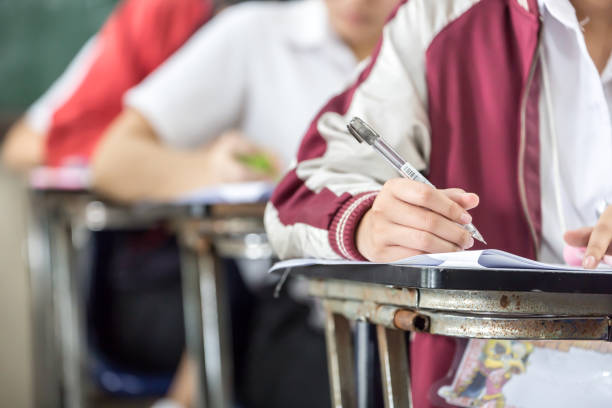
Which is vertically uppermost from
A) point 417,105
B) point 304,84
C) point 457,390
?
point 304,84

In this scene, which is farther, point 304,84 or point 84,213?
A: point 304,84

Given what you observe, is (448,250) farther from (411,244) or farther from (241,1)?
(241,1)

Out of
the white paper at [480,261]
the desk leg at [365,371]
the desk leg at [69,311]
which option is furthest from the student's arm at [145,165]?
the white paper at [480,261]

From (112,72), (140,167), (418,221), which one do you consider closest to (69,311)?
(140,167)

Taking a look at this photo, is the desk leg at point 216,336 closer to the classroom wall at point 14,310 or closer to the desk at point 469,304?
the classroom wall at point 14,310

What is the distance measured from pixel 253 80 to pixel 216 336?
2.00 feet

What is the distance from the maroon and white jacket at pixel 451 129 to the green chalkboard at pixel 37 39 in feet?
7.96

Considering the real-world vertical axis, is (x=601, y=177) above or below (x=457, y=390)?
above

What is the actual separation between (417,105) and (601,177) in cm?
18

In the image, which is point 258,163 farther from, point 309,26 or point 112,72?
point 112,72

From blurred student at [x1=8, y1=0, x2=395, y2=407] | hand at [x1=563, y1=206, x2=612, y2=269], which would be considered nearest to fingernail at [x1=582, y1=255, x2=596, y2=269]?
hand at [x1=563, y1=206, x2=612, y2=269]

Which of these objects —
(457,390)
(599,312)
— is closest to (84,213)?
(457,390)

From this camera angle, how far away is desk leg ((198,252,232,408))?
4.89 ft

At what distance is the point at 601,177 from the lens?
75 cm
